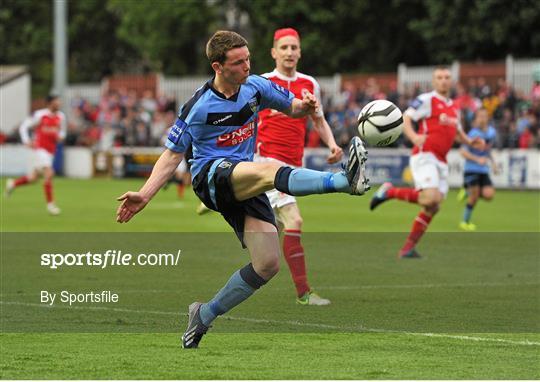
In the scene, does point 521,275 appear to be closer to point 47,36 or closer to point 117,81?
point 117,81

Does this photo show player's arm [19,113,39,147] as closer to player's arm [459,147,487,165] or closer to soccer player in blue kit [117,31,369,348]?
player's arm [459,147,487,165]

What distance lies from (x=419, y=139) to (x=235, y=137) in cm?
709

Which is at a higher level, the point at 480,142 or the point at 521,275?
the point at 480,142

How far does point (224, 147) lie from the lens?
8.95 m

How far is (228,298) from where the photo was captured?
8891mm

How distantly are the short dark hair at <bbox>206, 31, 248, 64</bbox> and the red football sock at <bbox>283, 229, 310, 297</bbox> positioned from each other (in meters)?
3.36

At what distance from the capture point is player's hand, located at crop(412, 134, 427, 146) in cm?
1569

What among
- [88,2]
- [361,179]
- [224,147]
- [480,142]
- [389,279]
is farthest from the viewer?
[88,2]

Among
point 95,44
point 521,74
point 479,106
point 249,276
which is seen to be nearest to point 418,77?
point 521,74

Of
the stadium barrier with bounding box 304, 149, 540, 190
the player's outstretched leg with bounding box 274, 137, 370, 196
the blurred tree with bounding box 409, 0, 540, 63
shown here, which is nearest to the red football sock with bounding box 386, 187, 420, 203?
the player's outstretched leg with bounding box 274, 137, 370, 196

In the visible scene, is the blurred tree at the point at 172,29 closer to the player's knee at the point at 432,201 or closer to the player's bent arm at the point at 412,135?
the player's bent arm at the point at 412,135

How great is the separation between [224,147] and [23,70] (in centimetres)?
4083

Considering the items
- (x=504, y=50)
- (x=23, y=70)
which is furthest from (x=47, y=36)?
(x=504, y=50)

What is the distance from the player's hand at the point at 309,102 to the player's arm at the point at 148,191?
1.04 meters
